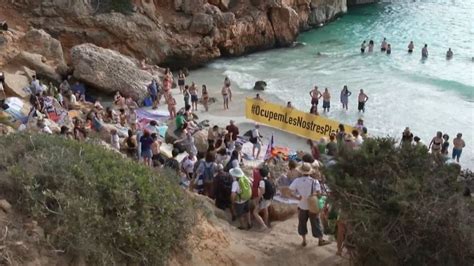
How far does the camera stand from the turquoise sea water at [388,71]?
23578mm

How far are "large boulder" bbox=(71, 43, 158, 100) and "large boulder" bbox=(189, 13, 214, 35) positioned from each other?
809 cm

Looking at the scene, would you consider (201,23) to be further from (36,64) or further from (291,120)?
(291,120)

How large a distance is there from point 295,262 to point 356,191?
1.98m

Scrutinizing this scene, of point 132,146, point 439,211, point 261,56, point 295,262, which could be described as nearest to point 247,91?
point 261,56

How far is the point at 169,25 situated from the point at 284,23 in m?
8.35

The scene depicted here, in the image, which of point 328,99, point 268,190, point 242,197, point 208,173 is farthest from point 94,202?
point 328,99

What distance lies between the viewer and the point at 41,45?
83.5ft

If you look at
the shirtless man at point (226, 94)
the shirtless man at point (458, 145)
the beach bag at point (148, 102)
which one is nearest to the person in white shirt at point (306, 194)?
the shirtless man at point (458, 145)

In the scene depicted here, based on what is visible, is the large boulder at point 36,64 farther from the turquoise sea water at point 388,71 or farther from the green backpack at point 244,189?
the green backpack at point 244,189

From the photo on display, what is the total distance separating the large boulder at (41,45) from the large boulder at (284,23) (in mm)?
15352

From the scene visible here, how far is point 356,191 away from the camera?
8281 millimetres

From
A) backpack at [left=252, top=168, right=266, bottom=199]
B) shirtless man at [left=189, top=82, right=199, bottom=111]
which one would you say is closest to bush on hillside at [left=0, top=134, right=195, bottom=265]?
backpack at [left=252, top=168, right=266, bottom=199]

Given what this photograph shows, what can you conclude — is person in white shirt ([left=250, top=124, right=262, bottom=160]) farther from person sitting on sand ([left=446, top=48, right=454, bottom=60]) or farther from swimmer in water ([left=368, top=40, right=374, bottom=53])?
person sitting on sand ([left=446, top=48, right=454, bottom=60])

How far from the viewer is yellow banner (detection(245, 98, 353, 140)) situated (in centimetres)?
1989
